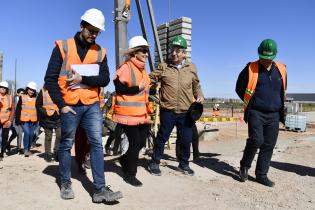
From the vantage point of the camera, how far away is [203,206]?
181 inches

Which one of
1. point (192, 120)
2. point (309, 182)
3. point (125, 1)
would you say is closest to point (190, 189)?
point (192, 120)

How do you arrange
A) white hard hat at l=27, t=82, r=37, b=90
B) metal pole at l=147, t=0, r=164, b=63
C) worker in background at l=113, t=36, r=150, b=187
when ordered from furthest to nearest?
metal pole at l=147, t=0, r=164, b=63
white hard hat at l=27, t=82, r=37, b=90
worker in background at l=113, t=36, r=150, b=187

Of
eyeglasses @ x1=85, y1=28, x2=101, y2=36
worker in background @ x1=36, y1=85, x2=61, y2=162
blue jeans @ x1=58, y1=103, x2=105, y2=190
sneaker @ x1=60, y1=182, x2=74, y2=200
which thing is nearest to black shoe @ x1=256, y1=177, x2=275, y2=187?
blue jeans @ x1=58, y1=103, x2=105, y2=190

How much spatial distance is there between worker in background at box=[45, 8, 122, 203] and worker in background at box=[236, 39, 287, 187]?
2245 mm

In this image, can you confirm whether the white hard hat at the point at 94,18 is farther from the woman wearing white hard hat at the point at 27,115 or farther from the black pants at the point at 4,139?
the black pants at the point at 4,139

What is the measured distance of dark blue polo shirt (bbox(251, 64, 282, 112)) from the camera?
576 cm

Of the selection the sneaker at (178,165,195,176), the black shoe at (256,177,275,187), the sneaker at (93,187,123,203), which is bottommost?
the black shoe at (256,177,275,187)

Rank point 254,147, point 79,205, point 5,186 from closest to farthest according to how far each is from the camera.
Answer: point 79,205 → point 5,186 → point 254,147

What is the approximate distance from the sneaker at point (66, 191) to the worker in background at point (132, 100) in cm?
93

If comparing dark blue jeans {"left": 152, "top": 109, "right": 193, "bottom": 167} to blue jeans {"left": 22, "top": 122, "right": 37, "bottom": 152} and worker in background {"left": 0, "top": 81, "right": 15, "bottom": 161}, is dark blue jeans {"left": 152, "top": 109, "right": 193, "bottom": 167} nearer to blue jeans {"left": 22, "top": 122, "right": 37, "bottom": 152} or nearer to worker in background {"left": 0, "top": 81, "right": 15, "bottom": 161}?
blue jeans {"left": 22, "top": 122, "right": 37, "bottom": 152}

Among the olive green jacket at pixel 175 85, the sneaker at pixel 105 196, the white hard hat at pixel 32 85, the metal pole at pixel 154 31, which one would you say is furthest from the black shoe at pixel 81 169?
the metal pole at pixel 154 31

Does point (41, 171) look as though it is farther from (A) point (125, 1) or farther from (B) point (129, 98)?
(A) point (125, 1)

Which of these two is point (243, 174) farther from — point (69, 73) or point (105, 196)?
point (69, 73)

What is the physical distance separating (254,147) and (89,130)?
2522 mm
